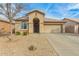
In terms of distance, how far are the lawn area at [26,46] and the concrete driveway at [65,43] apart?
15cm

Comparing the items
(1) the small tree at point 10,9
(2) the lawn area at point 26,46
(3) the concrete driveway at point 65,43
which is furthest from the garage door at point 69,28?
(1) the small tree at point 10,9

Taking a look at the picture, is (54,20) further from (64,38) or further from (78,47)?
(78,47)

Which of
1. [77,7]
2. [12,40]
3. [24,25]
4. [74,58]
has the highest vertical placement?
[77,7]

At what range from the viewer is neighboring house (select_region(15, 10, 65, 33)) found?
18.8 feet

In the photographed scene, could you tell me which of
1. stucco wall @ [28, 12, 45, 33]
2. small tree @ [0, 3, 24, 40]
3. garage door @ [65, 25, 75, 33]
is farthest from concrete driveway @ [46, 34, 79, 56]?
small tree @ [0, 3, 24, 40]

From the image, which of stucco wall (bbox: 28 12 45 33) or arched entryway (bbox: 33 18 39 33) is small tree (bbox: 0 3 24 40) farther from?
arched entryway (bbox: 33 18 39 33)

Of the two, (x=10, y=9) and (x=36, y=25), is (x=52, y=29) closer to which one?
(x=36, y=25)

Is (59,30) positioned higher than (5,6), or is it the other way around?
(5,6)

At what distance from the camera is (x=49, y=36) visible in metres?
5.83

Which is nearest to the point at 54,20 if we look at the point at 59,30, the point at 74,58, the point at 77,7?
the point at 59,30

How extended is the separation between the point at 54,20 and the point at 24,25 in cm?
88

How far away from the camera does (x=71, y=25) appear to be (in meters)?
5.73

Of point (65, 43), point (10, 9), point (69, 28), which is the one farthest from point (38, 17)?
point (65, 43)

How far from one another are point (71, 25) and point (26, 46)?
1439mm
